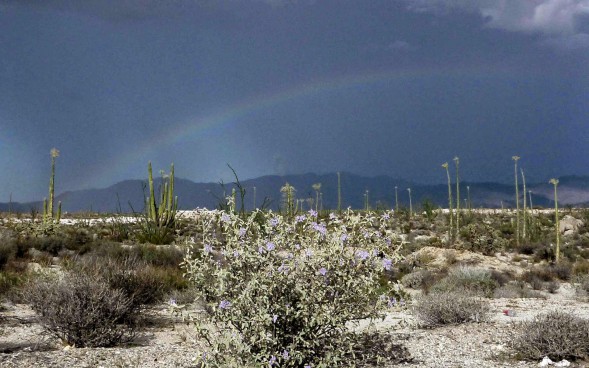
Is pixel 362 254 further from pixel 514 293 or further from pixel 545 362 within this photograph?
pixel 514 293

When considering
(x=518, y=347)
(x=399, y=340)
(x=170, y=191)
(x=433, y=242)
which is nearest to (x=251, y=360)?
(x=399, y=340)

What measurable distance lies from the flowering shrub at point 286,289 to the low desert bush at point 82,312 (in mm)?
2750

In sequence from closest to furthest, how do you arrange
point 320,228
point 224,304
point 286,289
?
point 224,304
point 286,289
point 320,228

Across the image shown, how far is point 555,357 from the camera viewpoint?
28.1 ft

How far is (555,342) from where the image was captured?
8.53 meters

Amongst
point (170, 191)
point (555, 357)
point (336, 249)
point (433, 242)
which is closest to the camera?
point (336, 249)

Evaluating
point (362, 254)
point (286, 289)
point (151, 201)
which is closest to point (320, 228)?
point (362, 254)

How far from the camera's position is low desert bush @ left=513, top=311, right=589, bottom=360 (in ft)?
27.8

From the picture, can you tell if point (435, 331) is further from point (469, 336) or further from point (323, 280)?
point (323, 280)

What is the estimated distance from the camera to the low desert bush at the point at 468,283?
51.8ft

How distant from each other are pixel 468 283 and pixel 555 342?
26.9 feet

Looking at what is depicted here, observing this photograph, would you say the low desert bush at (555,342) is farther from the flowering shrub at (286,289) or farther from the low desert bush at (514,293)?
the low desert bush at (514,293)

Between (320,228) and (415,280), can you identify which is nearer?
(320,228)

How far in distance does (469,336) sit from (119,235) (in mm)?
20569
